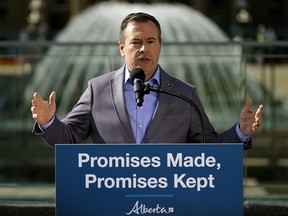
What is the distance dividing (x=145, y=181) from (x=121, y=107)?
25.2 inches

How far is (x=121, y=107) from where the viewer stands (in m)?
4.30

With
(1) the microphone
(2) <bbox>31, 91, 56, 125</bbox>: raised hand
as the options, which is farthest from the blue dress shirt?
(2) <bbox>31, 91, 56, 125</bbox>: raised hand

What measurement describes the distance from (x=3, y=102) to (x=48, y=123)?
30.6ft

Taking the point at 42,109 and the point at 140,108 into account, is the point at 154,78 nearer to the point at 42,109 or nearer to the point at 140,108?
the point at 140,108

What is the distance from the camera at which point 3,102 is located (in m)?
13.3

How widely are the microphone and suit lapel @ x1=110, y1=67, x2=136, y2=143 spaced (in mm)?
273

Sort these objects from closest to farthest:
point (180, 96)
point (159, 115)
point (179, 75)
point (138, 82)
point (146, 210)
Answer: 1. point (146, 210)
2. point (138, 82)
3. point (180, 96)
4. point (159, 115)
5. point (179, 75)

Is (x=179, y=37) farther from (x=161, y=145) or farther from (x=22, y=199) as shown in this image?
(x=161, y=145)

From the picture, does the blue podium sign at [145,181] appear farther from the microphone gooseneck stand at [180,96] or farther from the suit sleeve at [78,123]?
the suit sleeve at [78,123]

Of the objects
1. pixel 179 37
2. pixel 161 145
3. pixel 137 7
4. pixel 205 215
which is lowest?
pixel 205 215

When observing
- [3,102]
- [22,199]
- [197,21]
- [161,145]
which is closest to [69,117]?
[161,145]

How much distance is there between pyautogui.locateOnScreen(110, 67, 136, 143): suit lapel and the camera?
14.0 ft

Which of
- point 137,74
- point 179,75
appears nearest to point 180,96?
point 137,74

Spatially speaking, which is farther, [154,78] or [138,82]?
[154,78]
